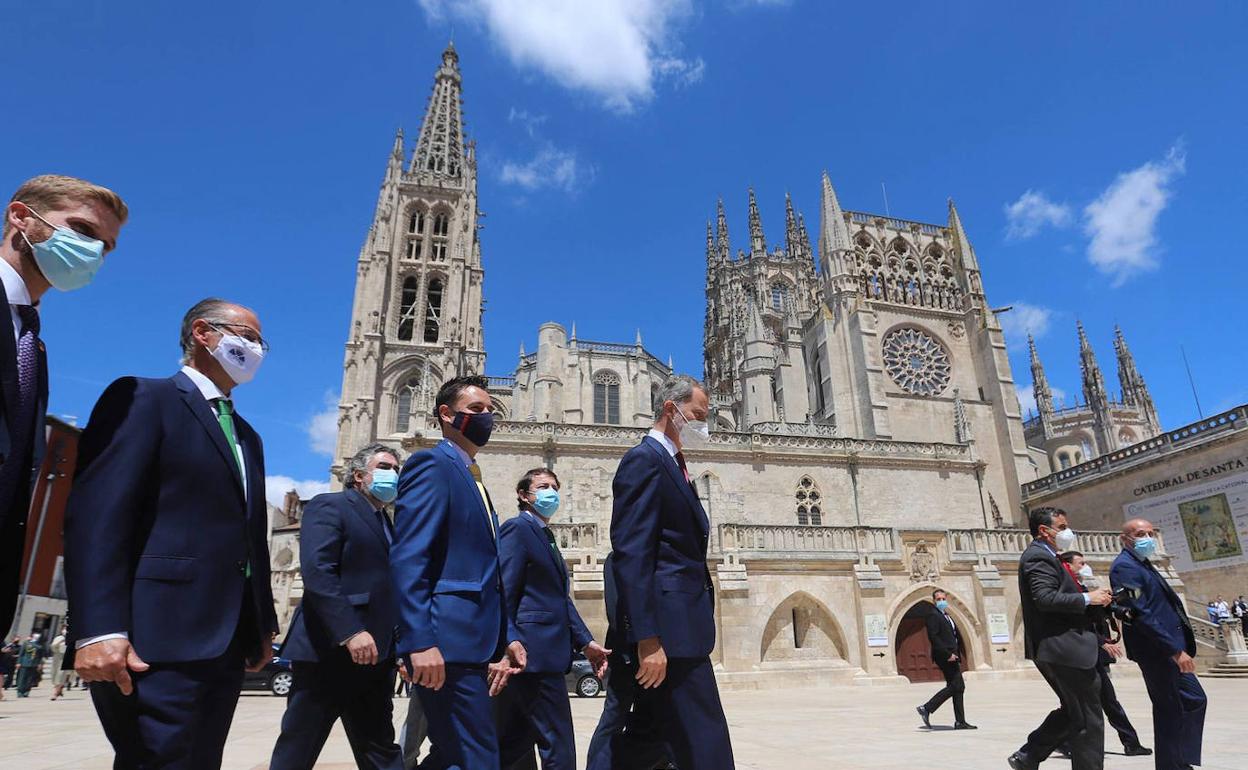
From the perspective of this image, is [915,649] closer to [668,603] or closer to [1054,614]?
[1054,614]

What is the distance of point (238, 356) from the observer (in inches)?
105

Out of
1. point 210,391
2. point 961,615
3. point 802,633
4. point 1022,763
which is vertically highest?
point 210,391

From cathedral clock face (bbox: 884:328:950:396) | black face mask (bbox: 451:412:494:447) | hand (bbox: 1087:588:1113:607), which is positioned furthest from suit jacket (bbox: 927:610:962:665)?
cathedral clock face (bbox: 884:328:950:396)

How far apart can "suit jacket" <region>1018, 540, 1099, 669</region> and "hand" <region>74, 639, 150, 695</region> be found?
15.8 feet

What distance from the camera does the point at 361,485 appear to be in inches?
163

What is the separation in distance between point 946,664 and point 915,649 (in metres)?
9.63

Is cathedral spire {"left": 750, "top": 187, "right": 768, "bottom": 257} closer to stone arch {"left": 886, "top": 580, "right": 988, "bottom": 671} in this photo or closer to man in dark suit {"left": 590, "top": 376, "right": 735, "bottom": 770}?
stone arch {"left": 886, "top": 580, "right": 988, "bottom": 671}

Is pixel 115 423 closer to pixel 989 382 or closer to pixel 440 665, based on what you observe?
pixel 440 665

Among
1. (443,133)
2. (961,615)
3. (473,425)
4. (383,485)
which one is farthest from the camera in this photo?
(443,133)

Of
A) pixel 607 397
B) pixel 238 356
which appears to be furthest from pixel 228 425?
pixel 607 397

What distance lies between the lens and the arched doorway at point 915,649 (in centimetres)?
1620

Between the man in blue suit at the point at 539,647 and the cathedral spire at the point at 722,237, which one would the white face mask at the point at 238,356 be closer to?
the man in blue suit at the point at 539,647

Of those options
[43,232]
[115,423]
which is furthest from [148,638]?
[43,232]

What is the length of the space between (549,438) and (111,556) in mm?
20827
